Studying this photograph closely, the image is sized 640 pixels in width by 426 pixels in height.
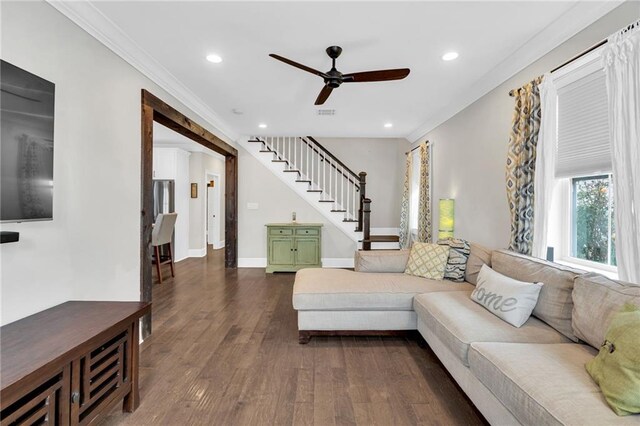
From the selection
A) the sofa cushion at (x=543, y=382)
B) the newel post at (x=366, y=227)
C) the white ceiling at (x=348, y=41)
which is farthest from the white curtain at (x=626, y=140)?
the newel post at (x=366, y=227)

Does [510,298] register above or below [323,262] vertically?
above

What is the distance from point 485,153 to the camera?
11.4 feet

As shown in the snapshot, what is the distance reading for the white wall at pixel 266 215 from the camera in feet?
20.6

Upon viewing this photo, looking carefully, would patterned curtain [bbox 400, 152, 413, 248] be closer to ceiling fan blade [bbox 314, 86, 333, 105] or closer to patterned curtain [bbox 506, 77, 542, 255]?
patterned curtain [bbox 506, 77, 542, 255]

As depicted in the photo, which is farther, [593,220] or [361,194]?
[361,194]

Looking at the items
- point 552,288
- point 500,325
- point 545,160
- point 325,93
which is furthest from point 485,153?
point 500,325

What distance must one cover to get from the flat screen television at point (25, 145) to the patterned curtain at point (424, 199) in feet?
15.6

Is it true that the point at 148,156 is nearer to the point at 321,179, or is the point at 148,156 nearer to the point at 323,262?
the point at 323,262

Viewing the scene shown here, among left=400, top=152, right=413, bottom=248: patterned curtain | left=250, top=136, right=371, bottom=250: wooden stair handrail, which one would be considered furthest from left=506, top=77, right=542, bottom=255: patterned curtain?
left=400, top=152, right=413, bottom=248: patterned curtain

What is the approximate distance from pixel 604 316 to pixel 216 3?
10.3ft

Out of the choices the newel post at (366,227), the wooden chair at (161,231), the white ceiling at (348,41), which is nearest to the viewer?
the white ceiling at (348,41)

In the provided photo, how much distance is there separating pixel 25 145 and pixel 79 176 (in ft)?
1.78

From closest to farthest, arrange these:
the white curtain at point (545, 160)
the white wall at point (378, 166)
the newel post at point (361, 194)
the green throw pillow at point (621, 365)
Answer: the green throw pillow at point (621, 365), the white curtain at point (545, 160), the newel post at point (361, 194), the white wall at point (378, 166)

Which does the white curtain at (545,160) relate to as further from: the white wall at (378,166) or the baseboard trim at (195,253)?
the baseboard trim at (195,253)
